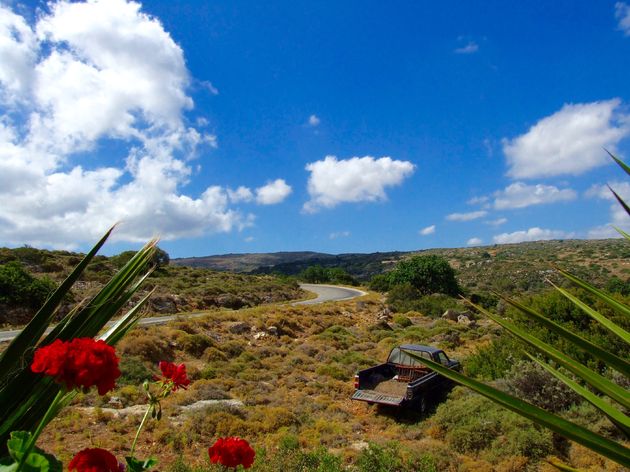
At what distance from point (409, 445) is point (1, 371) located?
26.9 feet

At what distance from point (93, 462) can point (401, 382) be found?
11.3 m

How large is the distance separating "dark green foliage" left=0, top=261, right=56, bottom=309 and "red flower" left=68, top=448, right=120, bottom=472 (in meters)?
26.5

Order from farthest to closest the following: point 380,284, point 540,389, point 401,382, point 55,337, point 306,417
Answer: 1. point 380,284
2. point 401,382
3. point 306,417
4. point 540,389
5. point 55,337

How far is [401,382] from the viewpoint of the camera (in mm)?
12172

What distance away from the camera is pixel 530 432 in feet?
25.0

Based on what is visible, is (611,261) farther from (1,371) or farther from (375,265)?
(1,371)

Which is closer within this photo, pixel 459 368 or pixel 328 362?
pixel 459 368

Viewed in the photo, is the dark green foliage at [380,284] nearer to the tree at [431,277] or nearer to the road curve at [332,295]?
the road curve at [332,295]

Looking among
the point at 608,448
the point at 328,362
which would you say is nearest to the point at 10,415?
the point at 608,448

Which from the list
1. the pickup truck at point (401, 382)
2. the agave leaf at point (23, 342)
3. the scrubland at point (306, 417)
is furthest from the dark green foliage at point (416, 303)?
the agave leaf at point (23, 342)

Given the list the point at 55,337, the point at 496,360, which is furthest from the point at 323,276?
the point at 55,337

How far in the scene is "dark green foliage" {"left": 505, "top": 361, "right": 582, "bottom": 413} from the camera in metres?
8.82

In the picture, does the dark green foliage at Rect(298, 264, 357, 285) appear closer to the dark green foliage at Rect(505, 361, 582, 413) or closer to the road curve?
the road curve

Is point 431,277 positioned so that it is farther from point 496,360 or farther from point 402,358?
point 496,360
